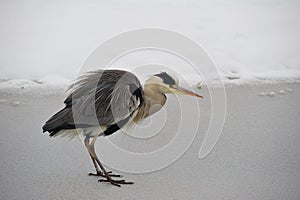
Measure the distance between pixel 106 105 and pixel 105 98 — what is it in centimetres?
4

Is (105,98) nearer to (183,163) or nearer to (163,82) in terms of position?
(163,82)

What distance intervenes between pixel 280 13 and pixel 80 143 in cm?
282

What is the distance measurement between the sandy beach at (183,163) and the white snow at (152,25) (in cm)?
Answer: 47

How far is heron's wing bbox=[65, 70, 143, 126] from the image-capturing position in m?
1.90

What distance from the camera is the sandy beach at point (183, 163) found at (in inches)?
72.3

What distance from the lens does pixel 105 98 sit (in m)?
1.95

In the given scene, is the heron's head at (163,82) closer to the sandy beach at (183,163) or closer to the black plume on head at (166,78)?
the black plume on head at (166,78)

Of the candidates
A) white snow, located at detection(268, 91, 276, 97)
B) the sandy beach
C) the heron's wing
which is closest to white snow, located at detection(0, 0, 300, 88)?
white snow, located at detection(268, 91, 276, 97)

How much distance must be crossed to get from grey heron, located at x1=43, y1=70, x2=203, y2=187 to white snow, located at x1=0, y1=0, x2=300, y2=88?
100 cm

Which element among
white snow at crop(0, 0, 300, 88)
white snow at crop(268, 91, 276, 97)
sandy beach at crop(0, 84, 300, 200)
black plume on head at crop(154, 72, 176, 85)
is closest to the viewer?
sandy beach at crop(0, 84, 300, 200)

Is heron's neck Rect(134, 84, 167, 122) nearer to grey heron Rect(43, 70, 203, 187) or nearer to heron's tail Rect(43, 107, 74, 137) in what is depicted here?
grey heron Rect(43, 70, 203, 187)

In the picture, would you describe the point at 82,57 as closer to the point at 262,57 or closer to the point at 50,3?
the point at 50,3

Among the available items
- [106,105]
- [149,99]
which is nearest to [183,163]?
[149,99]

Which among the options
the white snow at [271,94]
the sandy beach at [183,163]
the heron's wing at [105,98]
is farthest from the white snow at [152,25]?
the heron's wing at [105,98]
